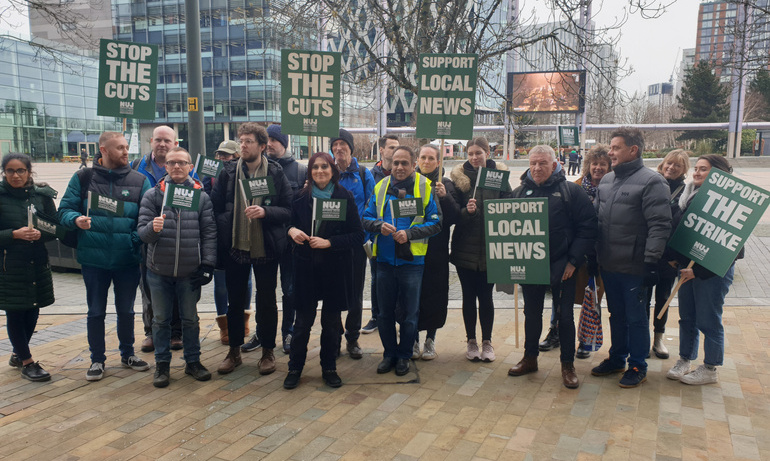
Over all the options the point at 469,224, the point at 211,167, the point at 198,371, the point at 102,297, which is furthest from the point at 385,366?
the point at 211,167

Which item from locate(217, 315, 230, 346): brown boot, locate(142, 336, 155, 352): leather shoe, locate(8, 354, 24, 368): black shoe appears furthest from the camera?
locate(217, 315, 230, 346): brown boot

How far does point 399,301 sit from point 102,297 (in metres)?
2.60

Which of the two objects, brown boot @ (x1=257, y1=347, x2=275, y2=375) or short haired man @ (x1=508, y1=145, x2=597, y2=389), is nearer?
short haired man @ (x1=508, y1=145, x2=597, y2=389)

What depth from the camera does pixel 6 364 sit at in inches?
211

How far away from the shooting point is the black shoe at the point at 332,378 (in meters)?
4.79

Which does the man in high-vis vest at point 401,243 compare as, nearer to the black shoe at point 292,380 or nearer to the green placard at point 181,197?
the black shoe at point 292,380

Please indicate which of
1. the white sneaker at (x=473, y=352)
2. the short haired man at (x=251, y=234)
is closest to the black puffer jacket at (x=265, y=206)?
the short haired man at (x=251, y=234)

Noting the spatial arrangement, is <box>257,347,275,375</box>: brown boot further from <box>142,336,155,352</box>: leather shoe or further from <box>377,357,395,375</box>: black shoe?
<box>142,336,155,352</box>: leather shoe

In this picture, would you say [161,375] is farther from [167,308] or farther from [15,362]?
[15,362]

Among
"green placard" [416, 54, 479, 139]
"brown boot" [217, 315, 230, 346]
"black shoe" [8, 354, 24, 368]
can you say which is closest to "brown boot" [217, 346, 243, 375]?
"brown boot" [217, 315, 230, 346]

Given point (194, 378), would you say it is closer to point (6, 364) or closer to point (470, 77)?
point (6, 364)

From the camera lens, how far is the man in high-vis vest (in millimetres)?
4891

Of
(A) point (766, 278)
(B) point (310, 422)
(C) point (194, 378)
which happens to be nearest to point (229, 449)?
(B) point (310, 422)

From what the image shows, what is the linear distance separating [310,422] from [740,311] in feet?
18.8
